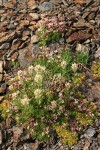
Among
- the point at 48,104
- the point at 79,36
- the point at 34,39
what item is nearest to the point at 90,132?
the point at 48,104

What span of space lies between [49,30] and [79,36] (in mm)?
1056

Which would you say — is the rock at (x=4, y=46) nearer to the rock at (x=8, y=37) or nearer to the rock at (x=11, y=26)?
the rock at (x=8, y=37)

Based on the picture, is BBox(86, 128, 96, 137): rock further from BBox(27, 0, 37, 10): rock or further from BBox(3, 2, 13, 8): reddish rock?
BBox(3, 2, 13, 8): reddish rock

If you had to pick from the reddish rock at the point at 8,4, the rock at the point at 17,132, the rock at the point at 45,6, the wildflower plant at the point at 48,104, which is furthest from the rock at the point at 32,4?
the rock at the point at 17,132

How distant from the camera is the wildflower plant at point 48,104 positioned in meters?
10.3

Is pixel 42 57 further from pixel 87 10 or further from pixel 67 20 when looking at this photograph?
pixel 87 10

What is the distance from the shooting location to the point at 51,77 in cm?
1124

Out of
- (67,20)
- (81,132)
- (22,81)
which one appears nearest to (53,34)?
(67,20)

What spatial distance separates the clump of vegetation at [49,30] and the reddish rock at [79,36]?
1.34 ft

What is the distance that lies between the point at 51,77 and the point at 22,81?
3.09ft

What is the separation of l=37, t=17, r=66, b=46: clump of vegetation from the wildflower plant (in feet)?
5.65

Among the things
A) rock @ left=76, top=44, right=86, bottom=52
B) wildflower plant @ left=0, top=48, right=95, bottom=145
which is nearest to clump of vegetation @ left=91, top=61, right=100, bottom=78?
rock @ left=76, top=44, right=86, bottom=52

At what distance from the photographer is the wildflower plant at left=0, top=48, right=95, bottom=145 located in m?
10.3

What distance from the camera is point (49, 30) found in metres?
13.1
